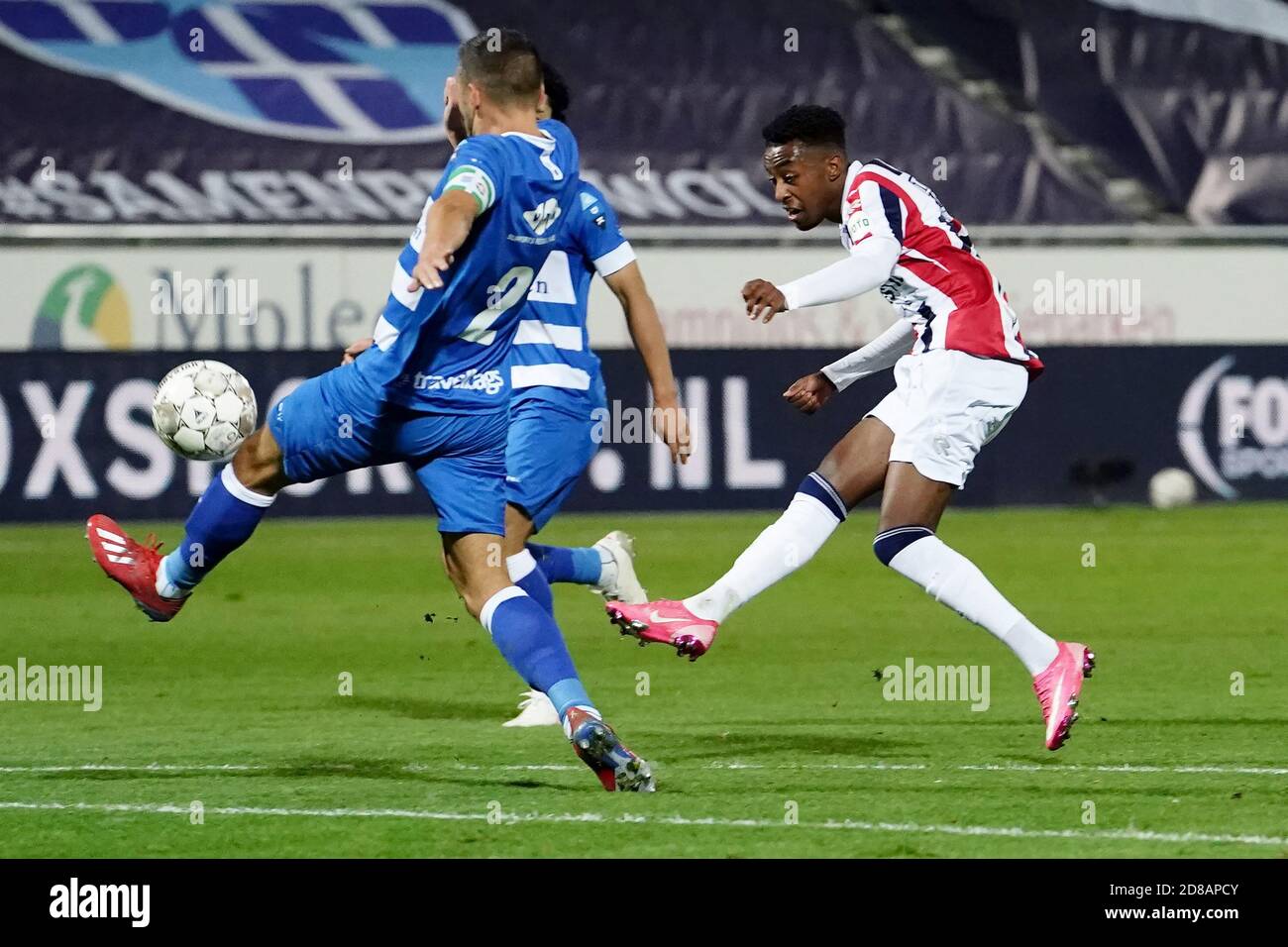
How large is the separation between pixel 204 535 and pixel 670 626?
1396mm

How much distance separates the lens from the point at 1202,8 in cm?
2417

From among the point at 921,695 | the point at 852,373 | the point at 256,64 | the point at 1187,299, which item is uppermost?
the point at 256,64

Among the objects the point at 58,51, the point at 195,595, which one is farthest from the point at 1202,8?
the point at 195,595

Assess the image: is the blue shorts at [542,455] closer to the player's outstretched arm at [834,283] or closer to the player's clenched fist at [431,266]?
the player's outstretched arm at [834,283]

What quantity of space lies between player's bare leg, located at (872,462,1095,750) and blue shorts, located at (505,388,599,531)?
3.58 feet

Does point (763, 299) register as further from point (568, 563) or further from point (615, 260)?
point (568, 563)

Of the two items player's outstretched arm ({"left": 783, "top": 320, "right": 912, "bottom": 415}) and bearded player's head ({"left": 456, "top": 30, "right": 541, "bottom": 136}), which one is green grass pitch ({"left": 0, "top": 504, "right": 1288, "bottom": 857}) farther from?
bearded player's head ({"left": 456, "top": 30, "right": 541, "bottom": 136})

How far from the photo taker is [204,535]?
6.13 m

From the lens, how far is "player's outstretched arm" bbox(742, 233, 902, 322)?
5758mm

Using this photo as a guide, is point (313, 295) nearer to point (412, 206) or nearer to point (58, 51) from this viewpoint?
point (412, 206)

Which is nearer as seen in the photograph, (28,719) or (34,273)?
(28,719)

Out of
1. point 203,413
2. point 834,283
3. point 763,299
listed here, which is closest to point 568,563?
point 203,413
